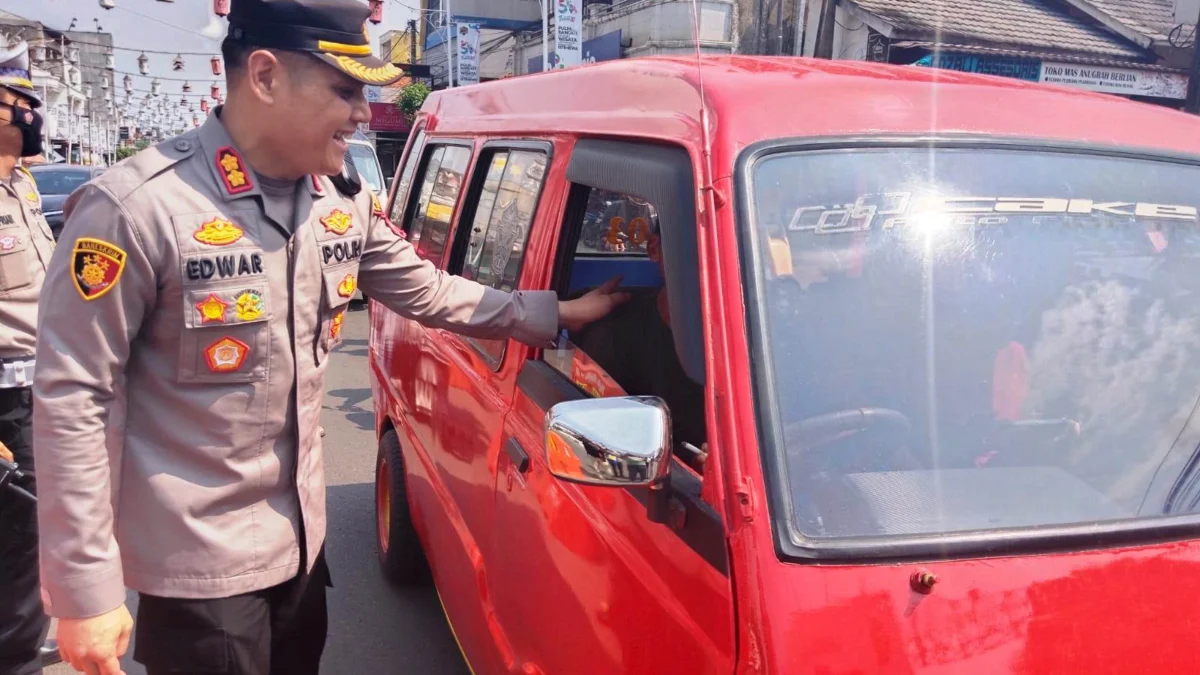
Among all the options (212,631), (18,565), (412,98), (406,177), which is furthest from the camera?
(412,98)

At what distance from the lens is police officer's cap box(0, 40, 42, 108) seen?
9.74 ft

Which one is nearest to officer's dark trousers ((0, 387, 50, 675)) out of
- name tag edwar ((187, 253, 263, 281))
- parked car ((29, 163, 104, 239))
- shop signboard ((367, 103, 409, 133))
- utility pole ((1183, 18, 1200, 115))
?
name tag edwar ((187, 253, 263, 281))

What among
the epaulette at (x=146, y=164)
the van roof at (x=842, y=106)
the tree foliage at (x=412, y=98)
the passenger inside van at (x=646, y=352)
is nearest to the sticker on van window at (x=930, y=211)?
the van roof at (x=842, y=106)

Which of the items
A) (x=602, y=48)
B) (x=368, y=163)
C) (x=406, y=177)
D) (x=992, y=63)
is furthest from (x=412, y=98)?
(x=406, y=177)

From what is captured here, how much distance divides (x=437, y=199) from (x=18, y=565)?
188 centimetres

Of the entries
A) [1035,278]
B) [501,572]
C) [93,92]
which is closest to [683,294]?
[1035,278]

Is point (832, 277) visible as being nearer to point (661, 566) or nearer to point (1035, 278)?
point (1035, 278)

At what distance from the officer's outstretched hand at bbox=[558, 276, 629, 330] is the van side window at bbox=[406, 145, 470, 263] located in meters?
1.06

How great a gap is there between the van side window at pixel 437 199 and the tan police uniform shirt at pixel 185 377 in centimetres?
123

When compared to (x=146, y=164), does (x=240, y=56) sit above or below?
above

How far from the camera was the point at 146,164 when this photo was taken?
167cm

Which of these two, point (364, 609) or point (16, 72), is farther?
point (364, 609)

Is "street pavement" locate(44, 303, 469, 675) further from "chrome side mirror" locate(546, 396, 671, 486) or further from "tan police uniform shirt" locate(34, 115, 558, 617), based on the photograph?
"chrome side mirror" locate(546, 396, 671, 486)

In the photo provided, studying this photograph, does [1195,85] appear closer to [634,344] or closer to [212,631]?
[634,344]
